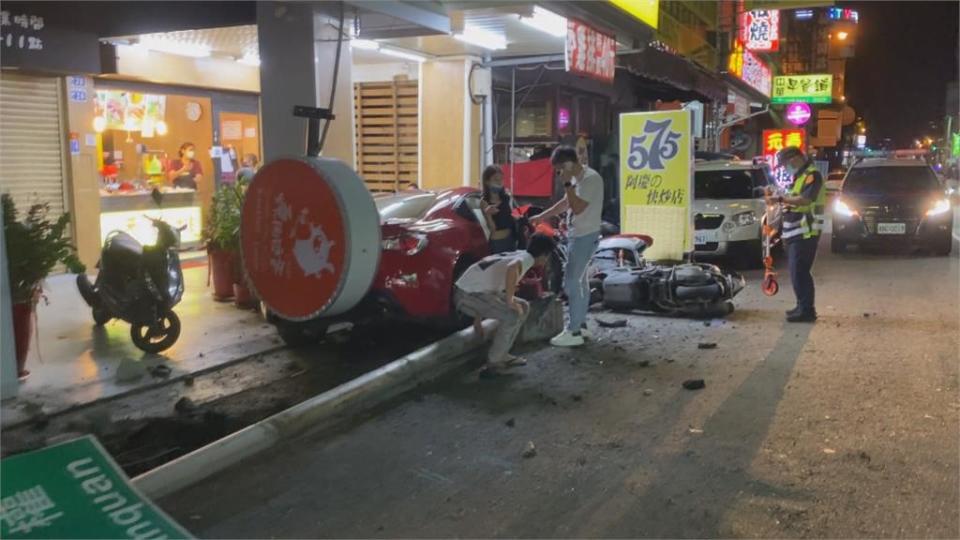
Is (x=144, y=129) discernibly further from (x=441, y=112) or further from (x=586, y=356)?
(x=586, y=356)

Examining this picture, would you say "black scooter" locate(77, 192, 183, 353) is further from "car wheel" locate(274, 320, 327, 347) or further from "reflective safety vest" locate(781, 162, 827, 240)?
"reflective safety vest" locate(781, 162, 827, 240)

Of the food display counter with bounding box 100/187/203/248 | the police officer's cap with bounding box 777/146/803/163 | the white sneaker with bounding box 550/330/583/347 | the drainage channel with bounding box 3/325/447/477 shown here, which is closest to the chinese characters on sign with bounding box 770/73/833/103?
the police officer's cap with bounding box 777/146/803/163

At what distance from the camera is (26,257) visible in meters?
6.35

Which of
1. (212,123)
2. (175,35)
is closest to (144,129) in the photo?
(212,123)

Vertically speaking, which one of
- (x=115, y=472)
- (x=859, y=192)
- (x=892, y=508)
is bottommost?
(x=892, y=508)

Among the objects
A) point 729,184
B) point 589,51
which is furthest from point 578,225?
point 729,184

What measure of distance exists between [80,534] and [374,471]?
168 centimetres

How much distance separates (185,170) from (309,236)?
9345 millimetres

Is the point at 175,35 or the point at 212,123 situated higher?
the point at 175,35

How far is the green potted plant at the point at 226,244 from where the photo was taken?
30.1 ft

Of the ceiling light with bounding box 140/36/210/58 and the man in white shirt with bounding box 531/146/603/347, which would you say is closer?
the man in white shirt with bounding box 531/146/603/347

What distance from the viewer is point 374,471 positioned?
471 cm

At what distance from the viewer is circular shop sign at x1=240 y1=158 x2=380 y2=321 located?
16.9 ft

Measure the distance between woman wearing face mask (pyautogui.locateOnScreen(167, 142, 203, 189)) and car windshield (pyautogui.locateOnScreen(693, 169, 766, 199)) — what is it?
864 centimetres
